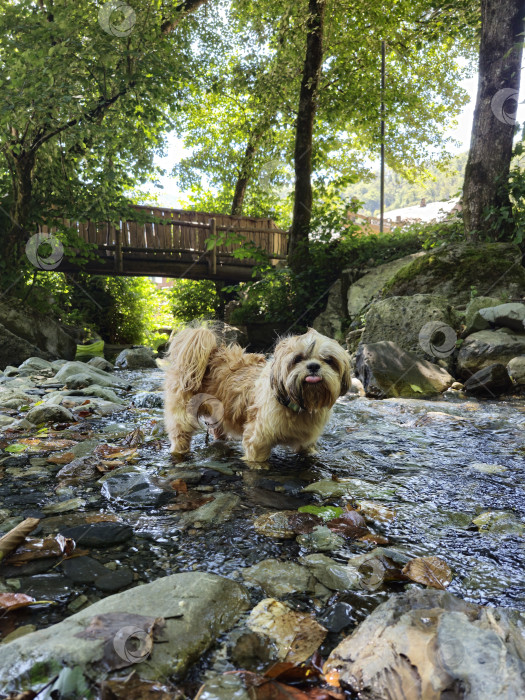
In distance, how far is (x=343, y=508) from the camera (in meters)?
2.71

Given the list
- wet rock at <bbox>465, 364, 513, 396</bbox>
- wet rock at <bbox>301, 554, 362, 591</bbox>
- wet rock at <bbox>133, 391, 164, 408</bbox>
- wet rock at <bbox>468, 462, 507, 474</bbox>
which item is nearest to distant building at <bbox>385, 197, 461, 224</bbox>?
wet rock at <bbox>465, 364, 513, 396</bbox>

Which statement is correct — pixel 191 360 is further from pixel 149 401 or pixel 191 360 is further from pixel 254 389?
pixel 149 401

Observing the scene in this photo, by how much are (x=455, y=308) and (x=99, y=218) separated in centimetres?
758

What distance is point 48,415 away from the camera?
15.7 feet

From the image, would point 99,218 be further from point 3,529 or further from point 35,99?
point 3,529

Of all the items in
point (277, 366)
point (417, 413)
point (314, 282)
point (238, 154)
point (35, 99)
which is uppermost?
point (238, 154)

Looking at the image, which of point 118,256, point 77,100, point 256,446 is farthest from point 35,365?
point 118,256

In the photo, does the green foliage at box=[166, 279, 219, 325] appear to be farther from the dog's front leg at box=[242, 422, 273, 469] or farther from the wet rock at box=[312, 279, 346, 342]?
the dog's front leg at box=[242, 422, 273, 469]

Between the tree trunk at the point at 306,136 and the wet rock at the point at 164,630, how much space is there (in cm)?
1200

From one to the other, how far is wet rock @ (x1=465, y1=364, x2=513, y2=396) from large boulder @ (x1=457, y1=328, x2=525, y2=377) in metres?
0.48

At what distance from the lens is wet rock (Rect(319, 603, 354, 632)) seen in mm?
1603

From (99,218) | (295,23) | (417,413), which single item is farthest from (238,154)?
(417,413)

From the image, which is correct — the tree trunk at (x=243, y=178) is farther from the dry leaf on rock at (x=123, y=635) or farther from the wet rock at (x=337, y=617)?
the dry leaf on rock at (x=123, y=635)

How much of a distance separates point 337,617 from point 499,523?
1.18 metres
